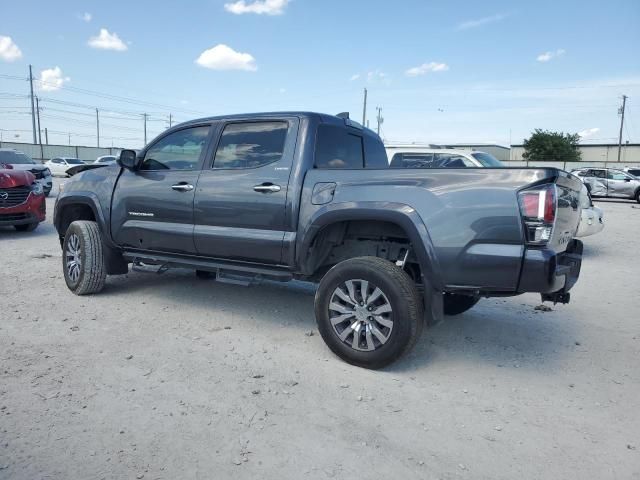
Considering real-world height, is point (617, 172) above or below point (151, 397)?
above

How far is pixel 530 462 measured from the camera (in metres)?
2.60

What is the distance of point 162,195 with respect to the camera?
15.8ft

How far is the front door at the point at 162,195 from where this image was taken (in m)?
4.68

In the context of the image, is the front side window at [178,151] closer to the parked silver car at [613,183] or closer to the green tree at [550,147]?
the parked silver car at [613,183]

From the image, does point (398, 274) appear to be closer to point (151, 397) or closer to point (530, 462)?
point (530, 462)

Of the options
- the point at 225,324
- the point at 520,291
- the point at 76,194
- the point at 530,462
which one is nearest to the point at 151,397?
the point at 225,324

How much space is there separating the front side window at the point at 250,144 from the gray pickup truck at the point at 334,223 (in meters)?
0.01

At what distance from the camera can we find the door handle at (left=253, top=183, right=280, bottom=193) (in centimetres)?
411

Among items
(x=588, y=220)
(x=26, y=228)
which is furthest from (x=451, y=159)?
(x=26, y=228)

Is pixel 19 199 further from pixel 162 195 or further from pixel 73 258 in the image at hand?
pixel 162 195

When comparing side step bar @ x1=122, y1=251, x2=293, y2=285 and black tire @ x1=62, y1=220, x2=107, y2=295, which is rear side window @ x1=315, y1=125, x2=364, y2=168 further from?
black tire @ x1=62, y1=220, x2=107, y2=295

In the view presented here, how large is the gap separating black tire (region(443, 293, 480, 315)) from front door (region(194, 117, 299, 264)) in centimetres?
170

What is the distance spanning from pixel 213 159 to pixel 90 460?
2848mm

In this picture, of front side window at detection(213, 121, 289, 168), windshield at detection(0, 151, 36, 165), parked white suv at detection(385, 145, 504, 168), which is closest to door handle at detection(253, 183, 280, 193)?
front side window at detection(213, 121, 289, 168)
